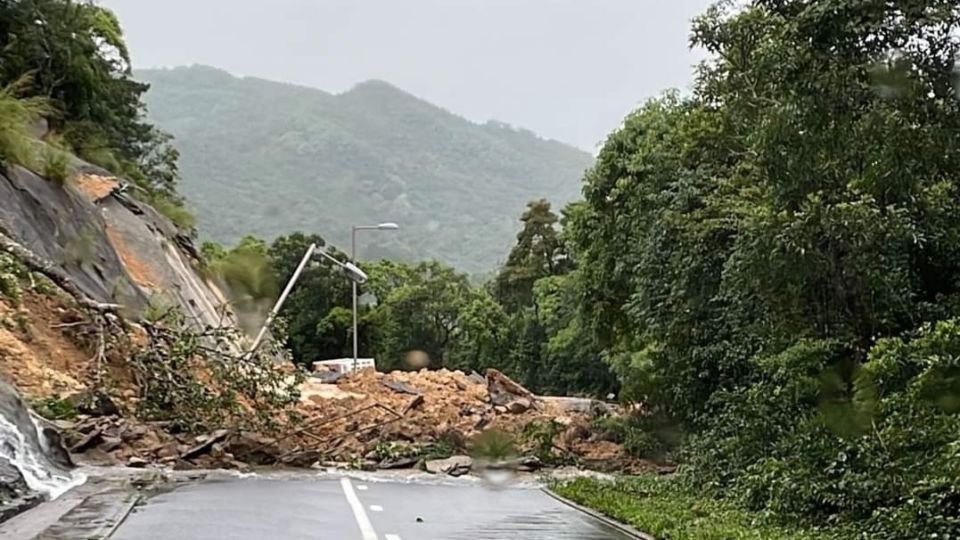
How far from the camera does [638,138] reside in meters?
31.3

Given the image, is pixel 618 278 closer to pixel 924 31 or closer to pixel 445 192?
pixel 924 31

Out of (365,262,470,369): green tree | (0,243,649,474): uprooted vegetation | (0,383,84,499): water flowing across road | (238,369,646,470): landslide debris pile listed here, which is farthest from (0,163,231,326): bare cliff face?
(365,262,470,369): green tree

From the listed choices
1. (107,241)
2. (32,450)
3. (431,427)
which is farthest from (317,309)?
(32,450)

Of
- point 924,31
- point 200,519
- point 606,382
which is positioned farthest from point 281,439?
point 606,382

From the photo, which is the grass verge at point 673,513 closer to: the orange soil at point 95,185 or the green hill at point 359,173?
the orange soil at point 95,185

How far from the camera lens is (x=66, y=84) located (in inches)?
1818

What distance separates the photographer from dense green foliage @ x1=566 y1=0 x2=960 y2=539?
13016 millimetres

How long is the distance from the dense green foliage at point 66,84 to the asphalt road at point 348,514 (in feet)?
56.8

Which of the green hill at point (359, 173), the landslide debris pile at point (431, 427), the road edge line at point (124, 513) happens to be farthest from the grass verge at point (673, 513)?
the green hill at point (359, 173)

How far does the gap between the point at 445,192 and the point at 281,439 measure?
453ft

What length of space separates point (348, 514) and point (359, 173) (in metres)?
146

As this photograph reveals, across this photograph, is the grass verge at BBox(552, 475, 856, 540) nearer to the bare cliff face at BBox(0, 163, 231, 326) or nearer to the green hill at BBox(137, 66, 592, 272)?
the bare cliff face at BBox(0, 163, 231, 326)

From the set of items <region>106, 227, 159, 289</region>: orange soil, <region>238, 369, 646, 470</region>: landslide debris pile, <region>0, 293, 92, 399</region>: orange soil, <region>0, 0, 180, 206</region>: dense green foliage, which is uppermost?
<region>0, 0, 180, 206</region>: dense green foliage

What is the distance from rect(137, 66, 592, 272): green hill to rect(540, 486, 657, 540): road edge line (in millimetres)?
80387
